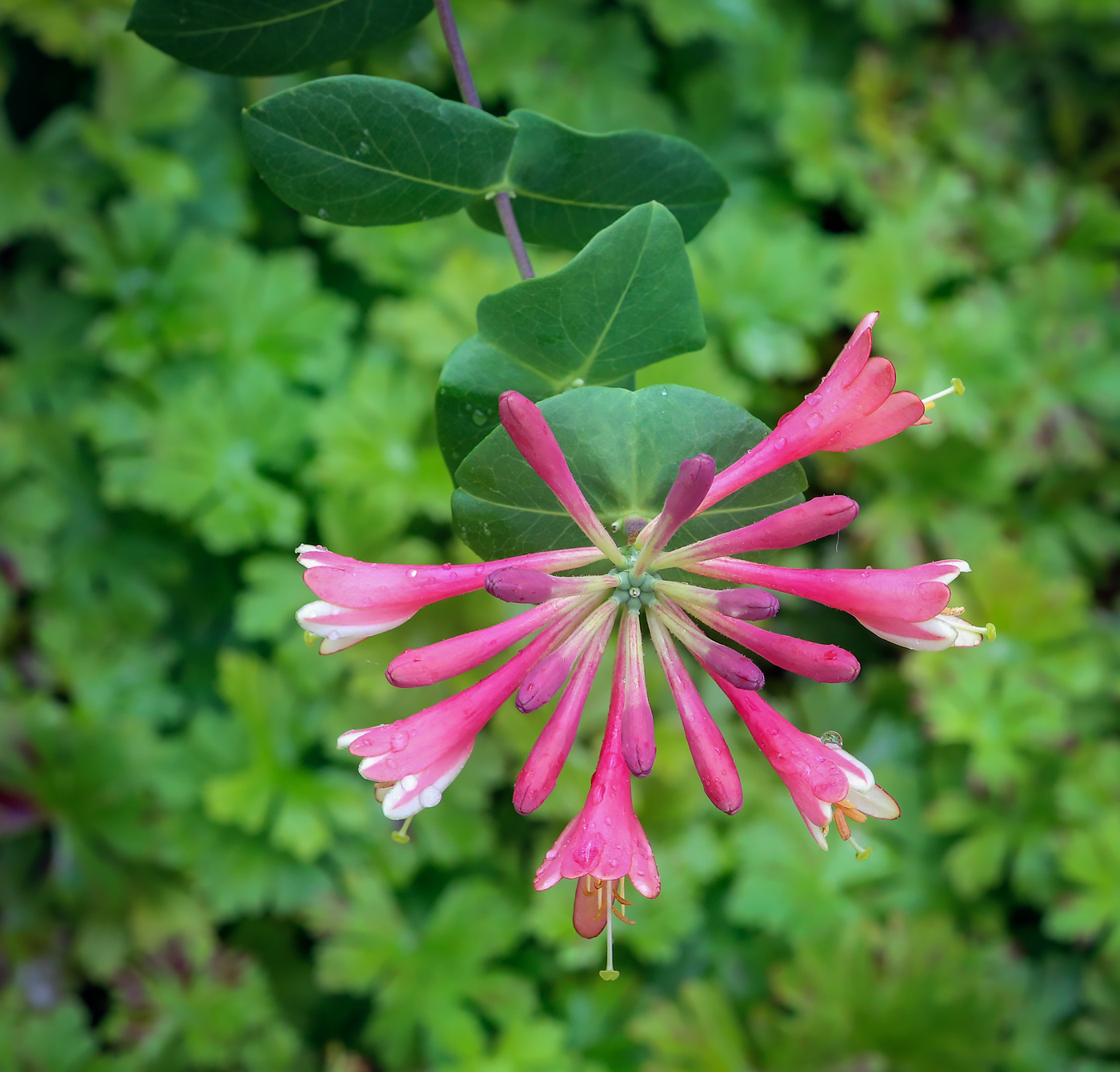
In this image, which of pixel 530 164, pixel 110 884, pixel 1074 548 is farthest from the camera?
pixel 1074 548

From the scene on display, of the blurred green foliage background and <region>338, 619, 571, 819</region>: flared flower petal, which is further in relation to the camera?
the blurred green foliage background

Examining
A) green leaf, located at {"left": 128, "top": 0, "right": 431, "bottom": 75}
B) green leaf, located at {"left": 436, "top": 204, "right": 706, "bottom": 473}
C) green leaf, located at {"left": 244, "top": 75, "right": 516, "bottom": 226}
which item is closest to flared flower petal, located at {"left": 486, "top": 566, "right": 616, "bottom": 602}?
green leaf, located at {"left": 436, "top": 204, "right": 706, "bottom": 473}

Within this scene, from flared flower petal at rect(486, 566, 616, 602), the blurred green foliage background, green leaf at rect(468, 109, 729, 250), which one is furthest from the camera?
the blurred green foliage background

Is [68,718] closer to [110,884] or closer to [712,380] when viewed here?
[110,884]

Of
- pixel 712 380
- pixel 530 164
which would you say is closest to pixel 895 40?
pixel 712 380

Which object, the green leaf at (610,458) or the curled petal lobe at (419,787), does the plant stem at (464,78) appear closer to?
the green leaf at (610,458)

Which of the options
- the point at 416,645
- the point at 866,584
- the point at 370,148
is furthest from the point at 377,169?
the point at 416,645

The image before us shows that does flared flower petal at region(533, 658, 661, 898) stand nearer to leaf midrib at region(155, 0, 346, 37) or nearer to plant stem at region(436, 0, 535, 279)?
plant stem at region(436, 0, 535, 279)
